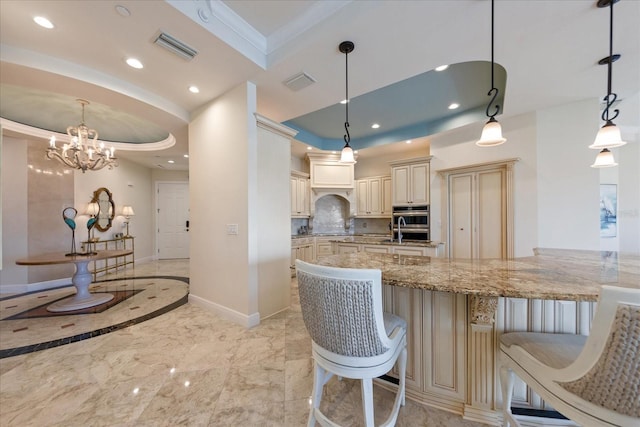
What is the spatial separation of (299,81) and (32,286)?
590 cm

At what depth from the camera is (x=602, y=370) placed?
31.1 inches

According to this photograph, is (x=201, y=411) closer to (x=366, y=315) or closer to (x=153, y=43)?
(x=366, y=315)

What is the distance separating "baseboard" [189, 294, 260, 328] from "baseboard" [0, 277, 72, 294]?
3311 mm

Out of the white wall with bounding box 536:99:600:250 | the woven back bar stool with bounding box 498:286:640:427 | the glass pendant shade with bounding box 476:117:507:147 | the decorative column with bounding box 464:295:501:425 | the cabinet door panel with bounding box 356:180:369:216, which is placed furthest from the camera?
the cabinet door panel with bounding box 356:180:369:216

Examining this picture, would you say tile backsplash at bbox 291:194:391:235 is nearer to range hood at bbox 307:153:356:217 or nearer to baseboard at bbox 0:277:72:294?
range hood at bbox 307:153:356:217

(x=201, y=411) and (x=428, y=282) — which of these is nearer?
(x=428, y=282)

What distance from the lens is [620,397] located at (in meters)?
0.78

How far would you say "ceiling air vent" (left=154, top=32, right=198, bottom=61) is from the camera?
6.57ft

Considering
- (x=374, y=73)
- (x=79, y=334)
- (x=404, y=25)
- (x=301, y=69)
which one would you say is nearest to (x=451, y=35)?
(x=404, y=25)

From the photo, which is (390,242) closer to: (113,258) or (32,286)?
(113,258)

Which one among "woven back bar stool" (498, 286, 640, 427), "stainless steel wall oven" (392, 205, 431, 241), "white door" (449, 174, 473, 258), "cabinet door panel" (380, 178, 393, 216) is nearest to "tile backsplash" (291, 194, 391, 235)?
"cabinet door panel" (380, 178, 393, 216)

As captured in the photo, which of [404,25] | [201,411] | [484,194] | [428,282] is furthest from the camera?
[484,194]

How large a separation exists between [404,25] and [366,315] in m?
2.25

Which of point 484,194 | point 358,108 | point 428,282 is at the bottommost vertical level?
point 428,282
